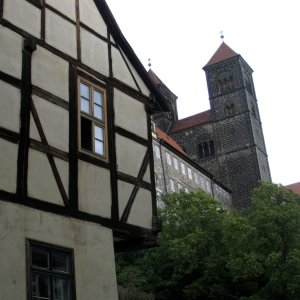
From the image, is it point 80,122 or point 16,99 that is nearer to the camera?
point 16,99

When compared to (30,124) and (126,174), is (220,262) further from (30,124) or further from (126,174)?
(30,124)

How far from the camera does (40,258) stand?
8.92m

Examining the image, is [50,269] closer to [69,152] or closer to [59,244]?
[59,244]

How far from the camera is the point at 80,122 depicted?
1059cm

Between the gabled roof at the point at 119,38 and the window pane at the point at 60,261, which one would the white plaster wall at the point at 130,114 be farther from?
the window pane at the point at 60,261

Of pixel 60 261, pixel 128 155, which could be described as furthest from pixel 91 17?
pixel 60 261

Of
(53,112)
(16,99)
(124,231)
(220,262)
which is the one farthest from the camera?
(220,262)

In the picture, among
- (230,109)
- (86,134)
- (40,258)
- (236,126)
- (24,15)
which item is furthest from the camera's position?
(230,109)

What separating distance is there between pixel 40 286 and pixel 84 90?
13.1 feet

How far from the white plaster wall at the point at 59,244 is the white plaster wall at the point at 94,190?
1.03ft

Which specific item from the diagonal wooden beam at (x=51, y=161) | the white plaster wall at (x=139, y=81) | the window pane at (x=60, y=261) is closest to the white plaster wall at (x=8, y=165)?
the diagonal wooden beam at (x=51, y=161)

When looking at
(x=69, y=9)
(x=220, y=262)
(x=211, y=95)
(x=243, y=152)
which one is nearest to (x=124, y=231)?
(x=69, y=9)

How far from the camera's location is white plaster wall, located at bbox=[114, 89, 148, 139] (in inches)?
461

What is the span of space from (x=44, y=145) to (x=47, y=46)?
2.03 m
